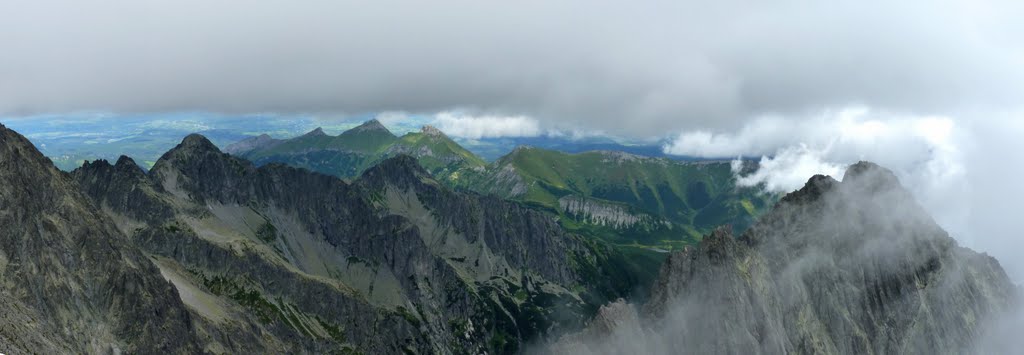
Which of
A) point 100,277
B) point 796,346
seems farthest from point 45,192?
point 796,346

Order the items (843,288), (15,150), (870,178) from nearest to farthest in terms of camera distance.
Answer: (843,288) < (870,178) < (15,150)

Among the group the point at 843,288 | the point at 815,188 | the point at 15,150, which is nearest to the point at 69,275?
the point at 15,150

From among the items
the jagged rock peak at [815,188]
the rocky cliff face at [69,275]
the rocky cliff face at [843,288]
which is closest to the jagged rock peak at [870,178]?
the rocky cliff face at [843,288]

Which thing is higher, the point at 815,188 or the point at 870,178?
the point at 870,178

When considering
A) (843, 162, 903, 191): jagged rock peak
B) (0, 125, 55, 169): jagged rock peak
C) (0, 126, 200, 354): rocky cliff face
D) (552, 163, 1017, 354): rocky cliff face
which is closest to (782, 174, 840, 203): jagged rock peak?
(552, 163, 1017, 354): rocky cliff face

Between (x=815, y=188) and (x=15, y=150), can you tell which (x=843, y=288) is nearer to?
(x=815, y=188)

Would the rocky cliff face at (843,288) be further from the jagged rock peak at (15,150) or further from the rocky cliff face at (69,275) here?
the jagged rock peak at (15,150)
